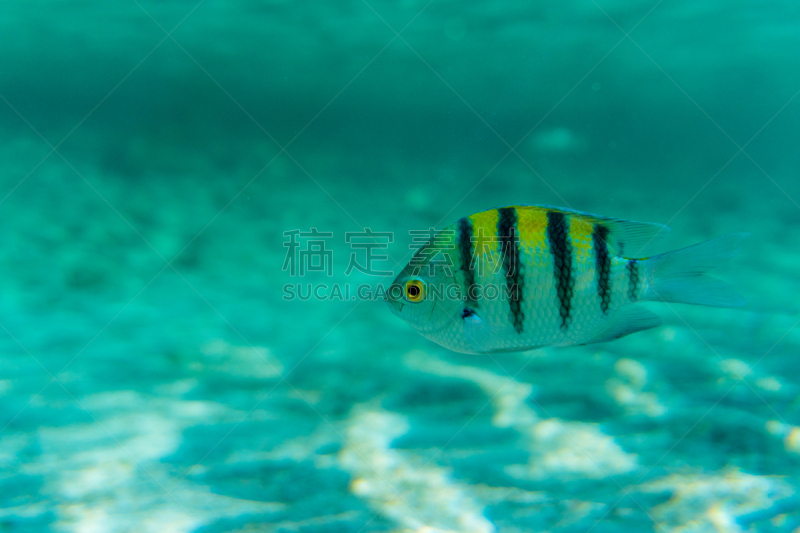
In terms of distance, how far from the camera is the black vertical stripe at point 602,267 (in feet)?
5.63

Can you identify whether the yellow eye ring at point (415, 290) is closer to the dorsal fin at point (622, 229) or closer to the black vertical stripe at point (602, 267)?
the dorsal fin at point (622, 229)

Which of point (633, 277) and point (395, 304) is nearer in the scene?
point (633, 277)

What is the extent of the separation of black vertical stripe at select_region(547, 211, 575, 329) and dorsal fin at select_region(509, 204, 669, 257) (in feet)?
0.27

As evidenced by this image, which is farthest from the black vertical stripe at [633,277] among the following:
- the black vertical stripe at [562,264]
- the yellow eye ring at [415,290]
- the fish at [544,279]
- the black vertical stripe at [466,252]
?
the yellow eye ring at [415,290]

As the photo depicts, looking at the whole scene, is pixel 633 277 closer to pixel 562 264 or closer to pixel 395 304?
pixel 562 264

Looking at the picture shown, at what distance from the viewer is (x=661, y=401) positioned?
122 inches

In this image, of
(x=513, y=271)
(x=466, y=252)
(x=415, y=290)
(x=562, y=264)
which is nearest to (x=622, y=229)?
(x=562, y=264)

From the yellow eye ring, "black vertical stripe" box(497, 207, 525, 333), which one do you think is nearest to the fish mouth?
the yellow eye ring

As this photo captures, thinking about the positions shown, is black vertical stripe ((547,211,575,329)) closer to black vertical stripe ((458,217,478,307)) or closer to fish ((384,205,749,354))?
fish ((384,205,749,354))

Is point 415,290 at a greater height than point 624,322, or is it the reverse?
point 415,290

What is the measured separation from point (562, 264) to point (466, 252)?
37cm

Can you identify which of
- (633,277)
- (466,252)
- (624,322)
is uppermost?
(466,252)

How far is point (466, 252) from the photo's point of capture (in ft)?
5.77

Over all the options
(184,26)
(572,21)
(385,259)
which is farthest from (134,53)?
(385,259)
